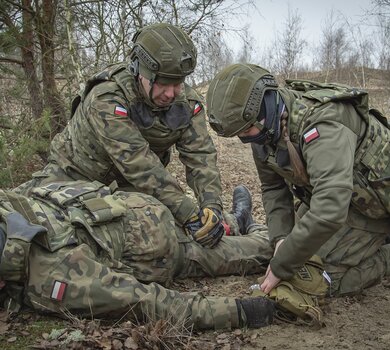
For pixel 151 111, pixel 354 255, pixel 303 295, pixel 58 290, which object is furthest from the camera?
pixel 151 111

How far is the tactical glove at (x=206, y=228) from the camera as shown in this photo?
3.39 m

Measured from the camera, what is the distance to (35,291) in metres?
2.59

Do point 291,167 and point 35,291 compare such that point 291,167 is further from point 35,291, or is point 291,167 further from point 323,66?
point 323,66

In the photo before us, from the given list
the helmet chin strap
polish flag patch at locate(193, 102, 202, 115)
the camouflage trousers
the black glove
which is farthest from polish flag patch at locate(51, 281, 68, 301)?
polish flag patch at locate(193, 102, 202, 115)

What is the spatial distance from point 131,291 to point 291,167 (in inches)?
47.1

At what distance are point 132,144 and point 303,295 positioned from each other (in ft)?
5.10

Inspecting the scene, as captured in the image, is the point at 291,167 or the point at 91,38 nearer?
the point at 291,167

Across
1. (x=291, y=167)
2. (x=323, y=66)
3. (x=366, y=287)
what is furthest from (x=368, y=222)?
(x=323, y=66)

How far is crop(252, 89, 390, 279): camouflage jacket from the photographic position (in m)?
2.52

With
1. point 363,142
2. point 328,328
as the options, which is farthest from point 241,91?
point 328,328

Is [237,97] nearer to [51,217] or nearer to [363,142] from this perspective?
[363,142]

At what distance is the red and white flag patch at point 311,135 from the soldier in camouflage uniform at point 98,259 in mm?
972

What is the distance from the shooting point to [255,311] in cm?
278

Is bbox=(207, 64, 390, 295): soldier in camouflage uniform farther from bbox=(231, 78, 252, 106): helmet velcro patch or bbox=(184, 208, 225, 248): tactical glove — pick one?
bbox=(184, 208, 225, 248): tactical glove
